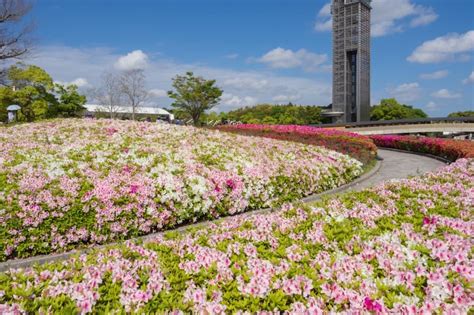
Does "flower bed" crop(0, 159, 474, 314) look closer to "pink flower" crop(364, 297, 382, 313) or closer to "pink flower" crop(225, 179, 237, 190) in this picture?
"pink flower" crop(364, 297, 382, 313)

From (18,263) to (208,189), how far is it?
11.8 ft

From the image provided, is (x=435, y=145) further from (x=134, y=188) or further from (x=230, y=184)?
(x=134, y=188)

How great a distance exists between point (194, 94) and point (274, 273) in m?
47.5

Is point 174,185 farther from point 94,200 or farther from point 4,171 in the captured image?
point 4,171

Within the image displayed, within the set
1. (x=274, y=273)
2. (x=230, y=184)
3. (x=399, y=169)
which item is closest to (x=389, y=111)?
(x=399, y=169)

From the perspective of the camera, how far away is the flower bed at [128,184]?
18.8ft

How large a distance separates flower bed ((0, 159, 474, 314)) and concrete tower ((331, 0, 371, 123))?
7412cm

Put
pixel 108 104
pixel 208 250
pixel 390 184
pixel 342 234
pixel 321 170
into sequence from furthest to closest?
1. pixel 108 104
2. pixel 321 170
3. pixel 390 184
4. pixel 342 234
5. pixel 208 250

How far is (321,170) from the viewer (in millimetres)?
10180

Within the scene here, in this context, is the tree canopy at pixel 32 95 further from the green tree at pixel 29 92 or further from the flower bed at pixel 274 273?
the flower bed at pixel 274 273

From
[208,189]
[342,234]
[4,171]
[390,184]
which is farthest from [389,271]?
[4,171]

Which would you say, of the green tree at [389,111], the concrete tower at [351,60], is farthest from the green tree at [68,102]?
the green tree at [389,111]

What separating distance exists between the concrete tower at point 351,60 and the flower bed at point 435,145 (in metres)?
50.7

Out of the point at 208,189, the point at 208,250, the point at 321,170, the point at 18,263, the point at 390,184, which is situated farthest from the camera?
the point at 321,170
